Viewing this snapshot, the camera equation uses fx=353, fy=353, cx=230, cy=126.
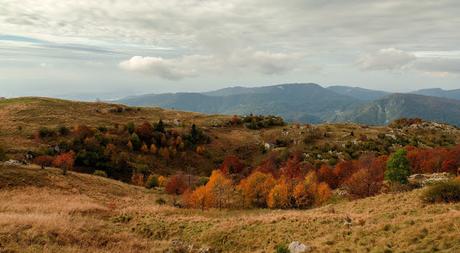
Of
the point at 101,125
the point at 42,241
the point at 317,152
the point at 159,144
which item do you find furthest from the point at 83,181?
the point at 317,152

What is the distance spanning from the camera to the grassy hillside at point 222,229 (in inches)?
877

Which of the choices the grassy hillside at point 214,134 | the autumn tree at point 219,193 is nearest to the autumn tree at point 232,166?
the grassy hillside at point 214,134

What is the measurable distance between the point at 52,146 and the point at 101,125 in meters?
32.4

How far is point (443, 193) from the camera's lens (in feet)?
109

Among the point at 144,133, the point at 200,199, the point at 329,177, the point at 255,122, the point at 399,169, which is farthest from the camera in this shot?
the point at 255,122

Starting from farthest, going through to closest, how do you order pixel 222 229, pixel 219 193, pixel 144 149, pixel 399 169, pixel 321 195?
pixel 144 149, pixel 321 195, pixel 219 193, pixel 399 169, pixel 222 229

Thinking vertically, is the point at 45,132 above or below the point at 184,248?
above

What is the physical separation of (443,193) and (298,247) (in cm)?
1810

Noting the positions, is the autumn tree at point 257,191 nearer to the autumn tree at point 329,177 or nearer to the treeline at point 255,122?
the autumn tree at point 329,177

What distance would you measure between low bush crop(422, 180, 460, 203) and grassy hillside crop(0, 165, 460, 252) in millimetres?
1238

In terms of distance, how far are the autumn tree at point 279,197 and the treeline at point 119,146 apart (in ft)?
167

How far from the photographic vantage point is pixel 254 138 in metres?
154

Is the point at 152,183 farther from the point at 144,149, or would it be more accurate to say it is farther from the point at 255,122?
the point at 255,122

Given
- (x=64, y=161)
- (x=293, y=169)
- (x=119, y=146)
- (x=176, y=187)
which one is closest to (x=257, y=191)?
(x=176, y=187)
